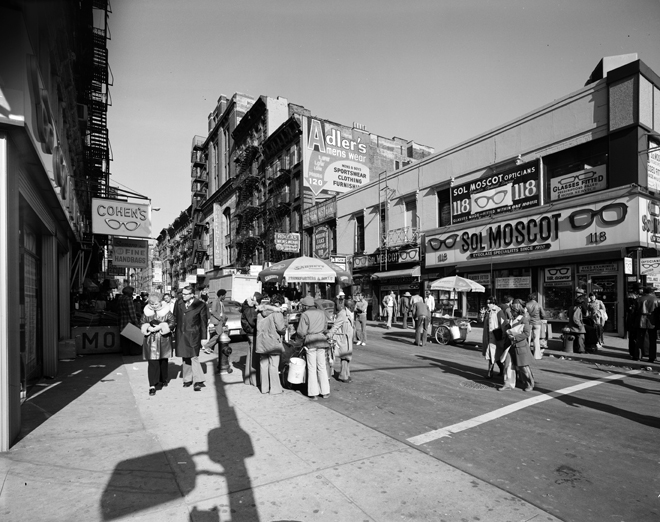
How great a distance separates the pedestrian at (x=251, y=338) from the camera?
7.87 meters

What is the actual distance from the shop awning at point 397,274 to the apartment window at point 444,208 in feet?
10.0

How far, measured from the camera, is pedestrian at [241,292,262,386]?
310 inches

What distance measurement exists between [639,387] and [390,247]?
1815cm

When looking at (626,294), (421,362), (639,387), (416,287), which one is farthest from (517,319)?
(416,287)

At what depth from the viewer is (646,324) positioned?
1056 centimetres

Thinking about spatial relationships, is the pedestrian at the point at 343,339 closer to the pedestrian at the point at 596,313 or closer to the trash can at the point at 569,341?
the trash can at the point at 569,341

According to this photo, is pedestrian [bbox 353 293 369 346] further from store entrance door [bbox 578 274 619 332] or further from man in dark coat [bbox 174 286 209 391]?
store entrance door [bbox 578 274 619 332]

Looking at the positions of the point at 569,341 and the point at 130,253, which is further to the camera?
the point at 130,253

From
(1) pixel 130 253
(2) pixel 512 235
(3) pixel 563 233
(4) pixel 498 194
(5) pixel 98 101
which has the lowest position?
(1) pixel 130 253

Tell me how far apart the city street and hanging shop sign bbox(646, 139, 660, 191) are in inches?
412

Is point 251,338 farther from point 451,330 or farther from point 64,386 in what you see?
point 451,330

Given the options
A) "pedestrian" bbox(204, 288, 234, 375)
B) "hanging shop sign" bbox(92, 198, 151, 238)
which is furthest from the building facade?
"pedestrian" bbox(204, 288, 234, 375)

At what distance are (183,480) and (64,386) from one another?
5071mm

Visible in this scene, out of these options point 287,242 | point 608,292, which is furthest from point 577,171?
point 287,242
